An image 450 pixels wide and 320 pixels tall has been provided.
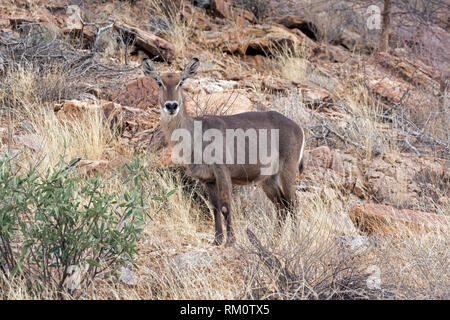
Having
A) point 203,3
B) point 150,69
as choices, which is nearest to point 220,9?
point 203,3

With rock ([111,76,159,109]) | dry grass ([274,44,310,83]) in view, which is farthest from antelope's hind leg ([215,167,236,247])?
dry grass ([274,44,310,83])

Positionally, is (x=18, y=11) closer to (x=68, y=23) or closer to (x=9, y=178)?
(x=68, y=23)

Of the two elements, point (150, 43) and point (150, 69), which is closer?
point (150, 69)

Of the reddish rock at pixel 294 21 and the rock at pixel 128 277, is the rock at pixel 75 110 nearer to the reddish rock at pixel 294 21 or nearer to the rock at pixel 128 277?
the rock at pixel 128 277

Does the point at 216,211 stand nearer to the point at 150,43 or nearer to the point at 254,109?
the point at 254,109

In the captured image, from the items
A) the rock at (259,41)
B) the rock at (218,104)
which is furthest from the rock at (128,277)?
the rock at (259,41)

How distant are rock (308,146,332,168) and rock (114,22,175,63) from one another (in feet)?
14.2

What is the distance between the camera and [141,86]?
9.80 meters

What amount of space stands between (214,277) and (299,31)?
10.0 metres

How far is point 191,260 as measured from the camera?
5.25 meters

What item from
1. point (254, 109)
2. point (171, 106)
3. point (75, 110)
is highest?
point (171, 106)

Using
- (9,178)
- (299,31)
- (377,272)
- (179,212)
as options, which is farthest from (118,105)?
(299,31)

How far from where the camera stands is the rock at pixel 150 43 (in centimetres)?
1172

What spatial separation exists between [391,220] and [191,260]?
2.64 m
